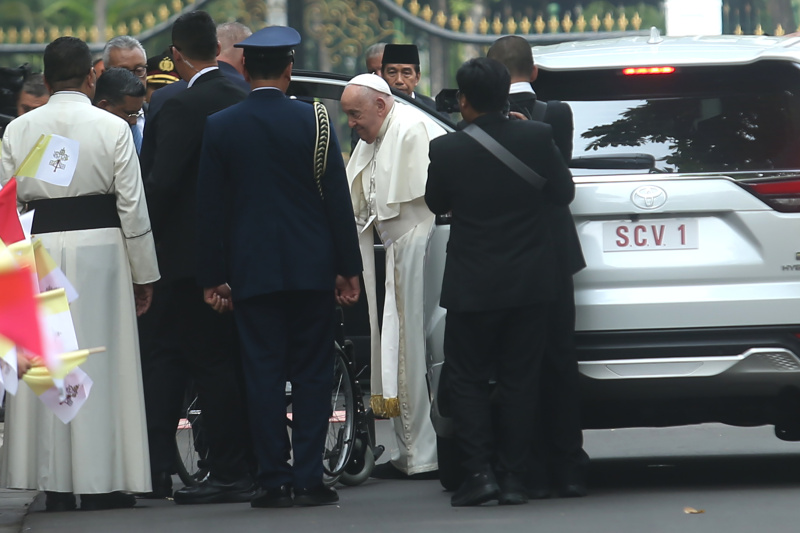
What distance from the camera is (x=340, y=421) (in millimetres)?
7949

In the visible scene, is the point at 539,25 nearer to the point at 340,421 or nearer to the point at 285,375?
the point at 340,421

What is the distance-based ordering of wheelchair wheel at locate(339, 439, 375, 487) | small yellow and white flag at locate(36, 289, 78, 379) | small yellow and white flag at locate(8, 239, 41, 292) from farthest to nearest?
wheelchair wheel at locate(339, 439, 375, 487)
small yellow and white flag at locate(8, 239, 41, 292)
small yellow and white flag at locate(36, 289, 78, 379)

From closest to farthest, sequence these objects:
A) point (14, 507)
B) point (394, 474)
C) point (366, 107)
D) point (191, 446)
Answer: point (14, 507) → point (191, 446) → point (366, 107) → point (394, 474)

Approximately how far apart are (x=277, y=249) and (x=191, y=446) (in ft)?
4.69

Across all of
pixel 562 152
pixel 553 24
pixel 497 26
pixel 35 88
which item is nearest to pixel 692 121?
pixel 562 152

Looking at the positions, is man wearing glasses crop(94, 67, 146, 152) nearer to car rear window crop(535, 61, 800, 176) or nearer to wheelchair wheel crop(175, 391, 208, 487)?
wheelchair wheel crop(175, 391, 208, 487)

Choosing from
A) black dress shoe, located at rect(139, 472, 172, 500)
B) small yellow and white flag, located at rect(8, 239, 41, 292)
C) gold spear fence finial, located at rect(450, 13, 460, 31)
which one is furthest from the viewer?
gold spear fence finial, located at rect(450, 13, 460, 31)

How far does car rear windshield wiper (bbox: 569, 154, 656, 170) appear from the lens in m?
6.78

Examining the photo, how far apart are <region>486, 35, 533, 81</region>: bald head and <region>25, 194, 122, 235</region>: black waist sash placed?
1.71 metres

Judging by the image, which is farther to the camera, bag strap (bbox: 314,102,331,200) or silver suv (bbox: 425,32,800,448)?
bag strap (bbox: 314,102,331,200)

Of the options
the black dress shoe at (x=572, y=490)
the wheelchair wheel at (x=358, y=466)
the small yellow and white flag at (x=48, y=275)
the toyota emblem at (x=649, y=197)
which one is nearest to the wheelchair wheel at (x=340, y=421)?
the wheelchair wheel at (x=358, y=466)

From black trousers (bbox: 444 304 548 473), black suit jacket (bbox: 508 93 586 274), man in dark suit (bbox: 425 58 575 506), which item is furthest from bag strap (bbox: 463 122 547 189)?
black trousers (bbox: 444 304 548 473)

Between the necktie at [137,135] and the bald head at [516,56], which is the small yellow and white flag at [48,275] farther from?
the necktie at [137,135]

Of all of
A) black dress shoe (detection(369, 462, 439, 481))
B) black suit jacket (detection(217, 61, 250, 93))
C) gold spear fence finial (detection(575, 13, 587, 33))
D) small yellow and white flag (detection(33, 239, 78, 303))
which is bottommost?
black dress shoe (detection(369, 462, 439, 481))
